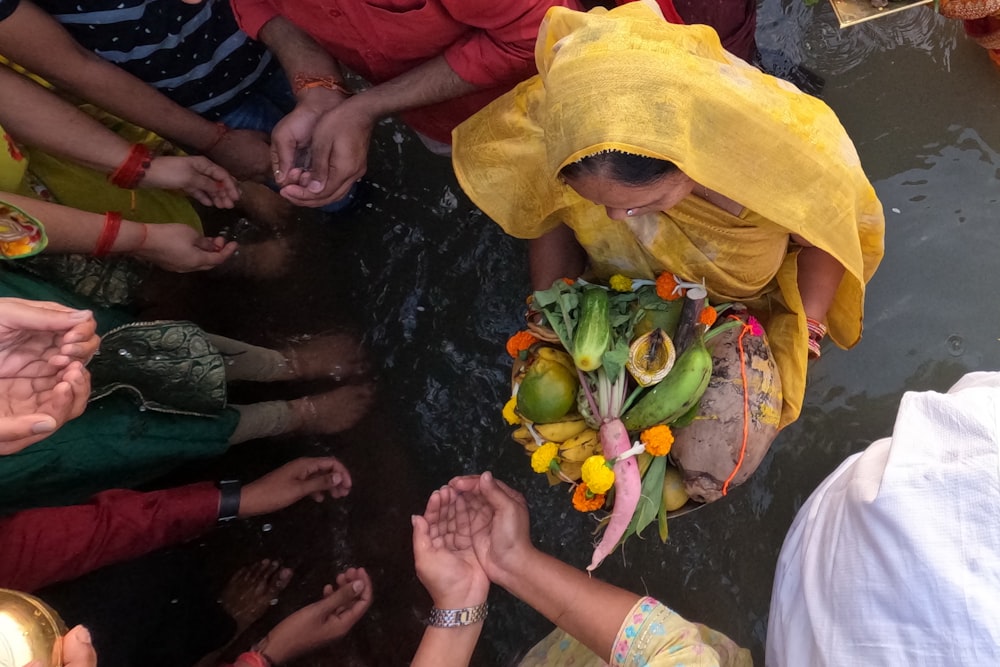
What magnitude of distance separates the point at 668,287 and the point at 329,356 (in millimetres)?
1546

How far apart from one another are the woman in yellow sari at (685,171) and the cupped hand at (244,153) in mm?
915

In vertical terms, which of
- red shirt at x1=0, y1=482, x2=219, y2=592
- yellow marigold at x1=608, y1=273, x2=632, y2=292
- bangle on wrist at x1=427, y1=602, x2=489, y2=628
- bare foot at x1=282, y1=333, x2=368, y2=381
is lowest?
bangle on wrist at x1=427, y1=602, x2=489, y2=628

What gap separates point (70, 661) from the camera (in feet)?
3.95

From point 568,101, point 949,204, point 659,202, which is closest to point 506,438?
point 659,202

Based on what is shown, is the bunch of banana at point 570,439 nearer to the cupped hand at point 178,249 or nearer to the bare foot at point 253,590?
the cupped hand at point 178,249

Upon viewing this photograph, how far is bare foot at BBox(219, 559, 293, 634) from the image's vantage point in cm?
246

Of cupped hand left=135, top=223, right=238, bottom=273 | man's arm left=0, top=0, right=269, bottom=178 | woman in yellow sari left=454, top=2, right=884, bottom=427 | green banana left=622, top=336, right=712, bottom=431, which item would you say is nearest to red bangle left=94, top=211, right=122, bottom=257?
cupped hand left=135, top=223, right=238, bottom=273

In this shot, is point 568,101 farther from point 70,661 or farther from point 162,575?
point 162,575

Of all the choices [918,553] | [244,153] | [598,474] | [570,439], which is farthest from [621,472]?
[244,153]

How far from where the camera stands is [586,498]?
1.56m

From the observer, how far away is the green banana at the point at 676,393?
1.47 m

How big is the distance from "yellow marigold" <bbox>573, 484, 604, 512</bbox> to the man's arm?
5.18ft

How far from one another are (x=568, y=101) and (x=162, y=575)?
1972mm

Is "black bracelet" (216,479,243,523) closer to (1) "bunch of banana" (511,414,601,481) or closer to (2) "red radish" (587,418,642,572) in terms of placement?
(1) "bunch of banana" (511,414,601,481)
